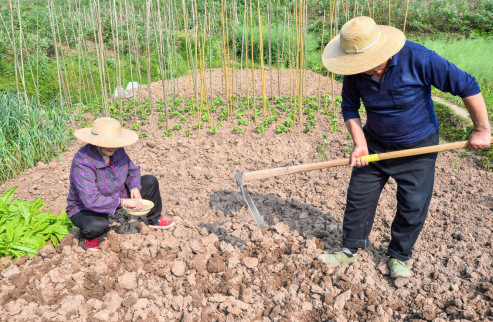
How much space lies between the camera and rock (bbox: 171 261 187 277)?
2838 millimetres

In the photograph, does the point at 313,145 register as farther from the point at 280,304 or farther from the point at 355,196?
the point at 280,304

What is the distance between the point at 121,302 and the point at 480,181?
3.32 meters

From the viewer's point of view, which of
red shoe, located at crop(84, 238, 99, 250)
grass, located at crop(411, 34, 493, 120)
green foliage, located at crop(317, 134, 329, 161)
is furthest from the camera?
grass, located at crop(411, 34, 493, 120)

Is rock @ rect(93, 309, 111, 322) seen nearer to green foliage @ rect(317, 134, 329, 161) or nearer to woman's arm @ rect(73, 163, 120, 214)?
woman's arm @ rect(73, 163, 120, 214)

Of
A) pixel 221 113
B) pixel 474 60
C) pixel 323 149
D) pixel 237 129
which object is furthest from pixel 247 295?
pixel 474 60

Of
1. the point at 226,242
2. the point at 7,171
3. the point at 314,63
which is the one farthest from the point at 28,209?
the point at 314,63

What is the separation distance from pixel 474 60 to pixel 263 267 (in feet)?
18.4

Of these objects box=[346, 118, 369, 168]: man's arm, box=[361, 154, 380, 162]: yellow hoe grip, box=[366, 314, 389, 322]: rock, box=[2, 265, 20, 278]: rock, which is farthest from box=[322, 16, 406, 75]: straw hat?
box=[2, 265, 20, 278]: rock

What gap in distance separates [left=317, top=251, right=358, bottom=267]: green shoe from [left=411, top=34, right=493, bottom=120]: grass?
3.28m

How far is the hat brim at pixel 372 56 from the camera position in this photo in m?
2.23

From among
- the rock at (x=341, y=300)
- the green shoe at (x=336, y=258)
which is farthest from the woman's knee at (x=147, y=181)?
the rock at (x=341, y=300)

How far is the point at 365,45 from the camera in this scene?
228cm

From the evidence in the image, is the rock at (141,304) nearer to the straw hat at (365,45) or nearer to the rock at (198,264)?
→ the rock at (198,264)

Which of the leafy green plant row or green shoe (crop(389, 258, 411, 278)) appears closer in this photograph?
green shoe (crop(389, 258, 411, 278))
